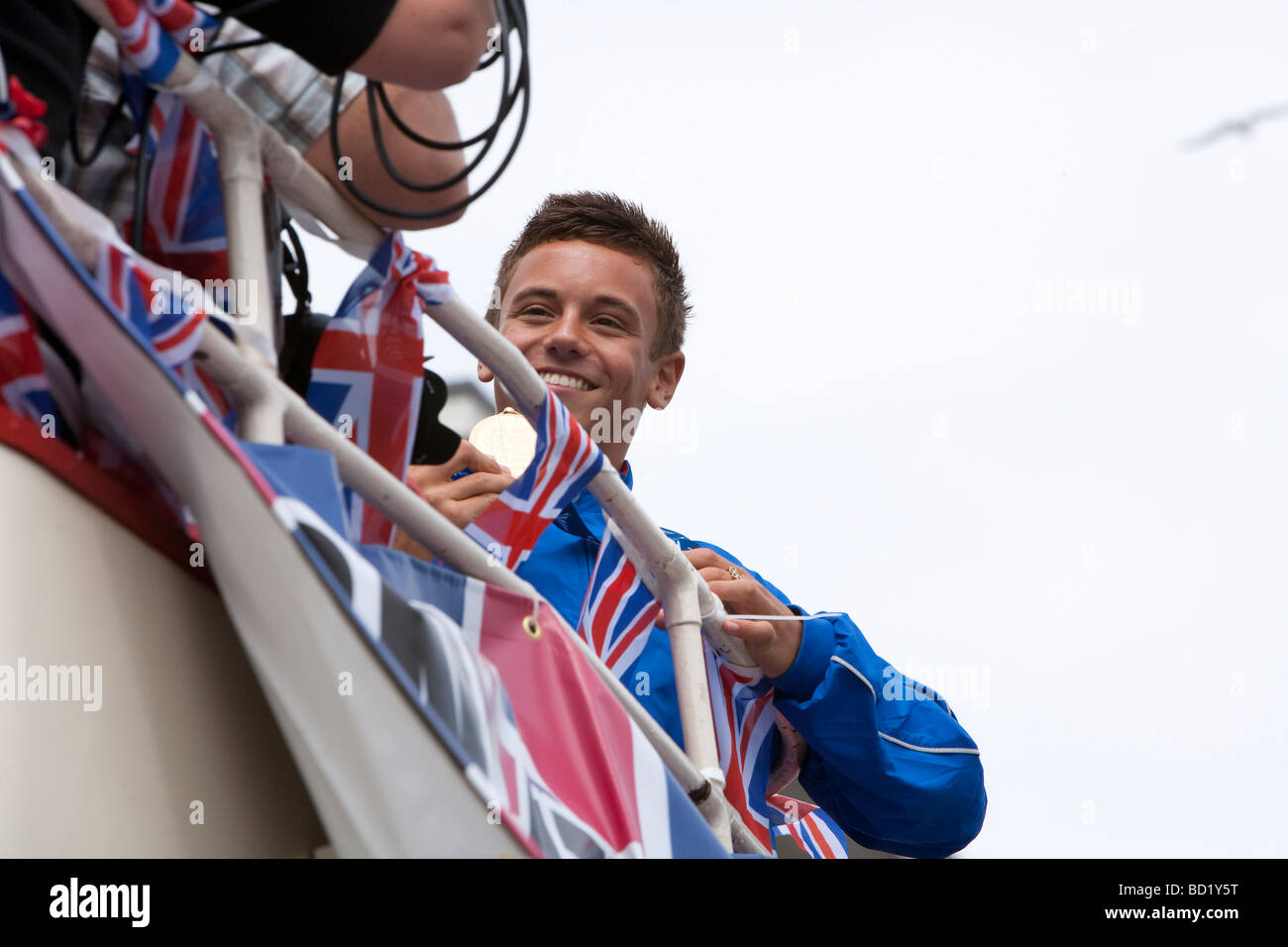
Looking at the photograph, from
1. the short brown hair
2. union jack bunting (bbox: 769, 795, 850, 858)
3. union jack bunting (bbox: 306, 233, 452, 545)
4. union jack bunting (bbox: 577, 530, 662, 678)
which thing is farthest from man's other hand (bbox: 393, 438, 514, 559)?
the short brown hair

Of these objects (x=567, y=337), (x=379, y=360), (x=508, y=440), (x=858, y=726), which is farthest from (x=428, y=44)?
(x=567, y=337)

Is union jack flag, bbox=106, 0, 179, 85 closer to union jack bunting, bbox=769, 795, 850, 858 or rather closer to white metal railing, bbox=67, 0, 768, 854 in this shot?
white metal railing, bbox=67, 0, 768, 854

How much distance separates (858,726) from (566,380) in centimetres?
83

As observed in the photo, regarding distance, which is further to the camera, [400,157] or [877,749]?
[877,749]

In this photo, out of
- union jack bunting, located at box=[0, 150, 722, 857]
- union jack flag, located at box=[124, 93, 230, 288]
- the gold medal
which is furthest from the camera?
the gold medal

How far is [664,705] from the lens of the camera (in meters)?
1.88

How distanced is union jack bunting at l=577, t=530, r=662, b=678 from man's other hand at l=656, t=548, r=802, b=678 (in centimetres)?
12

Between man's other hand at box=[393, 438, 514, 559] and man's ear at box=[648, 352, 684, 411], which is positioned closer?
man's other hand at box=[393, 438, 514, 559]

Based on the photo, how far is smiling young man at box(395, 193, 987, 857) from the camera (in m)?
1.82

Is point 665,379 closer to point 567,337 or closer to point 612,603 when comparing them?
point 567,337

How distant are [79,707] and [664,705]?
108 centimetres

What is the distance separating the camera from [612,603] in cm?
164

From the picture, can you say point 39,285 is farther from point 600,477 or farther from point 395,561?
point 600,477
